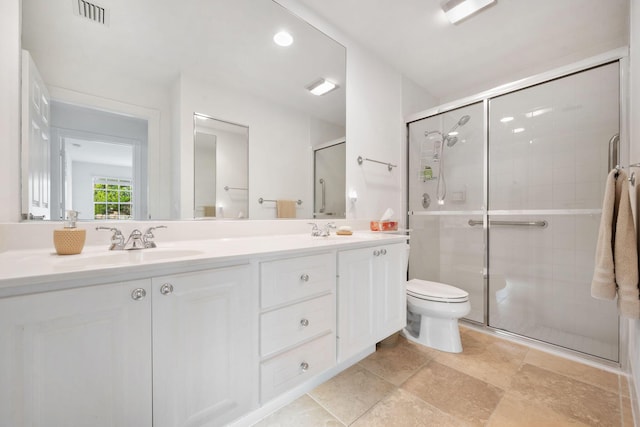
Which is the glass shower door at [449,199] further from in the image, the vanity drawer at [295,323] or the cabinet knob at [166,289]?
the cabinet knob at [166,289]

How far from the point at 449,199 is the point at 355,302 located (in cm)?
165

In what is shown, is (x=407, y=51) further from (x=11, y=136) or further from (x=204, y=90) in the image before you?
(x=11, y=136)

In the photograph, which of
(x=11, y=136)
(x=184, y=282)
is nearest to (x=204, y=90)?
(x=11, y=136)

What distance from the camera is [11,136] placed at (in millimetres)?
998

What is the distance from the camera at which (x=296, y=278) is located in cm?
115

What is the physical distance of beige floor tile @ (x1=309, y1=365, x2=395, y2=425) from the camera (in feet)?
4.14

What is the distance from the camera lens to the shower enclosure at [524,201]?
6.11 ft

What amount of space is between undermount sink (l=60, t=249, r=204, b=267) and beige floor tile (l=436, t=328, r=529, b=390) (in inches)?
66.7

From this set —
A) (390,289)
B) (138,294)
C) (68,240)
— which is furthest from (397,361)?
(68,240)

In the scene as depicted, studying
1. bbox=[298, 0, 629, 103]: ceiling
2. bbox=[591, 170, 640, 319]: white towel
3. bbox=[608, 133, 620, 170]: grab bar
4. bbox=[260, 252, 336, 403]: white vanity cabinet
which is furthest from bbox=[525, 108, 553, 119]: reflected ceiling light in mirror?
bbox=[260, 252, 336, 403]: white vanity cabinet

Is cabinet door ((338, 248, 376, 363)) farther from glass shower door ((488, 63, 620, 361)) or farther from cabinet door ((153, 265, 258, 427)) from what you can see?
glass shower door ((488, 63, 620, 361))

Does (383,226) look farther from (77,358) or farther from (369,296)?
(77,358)

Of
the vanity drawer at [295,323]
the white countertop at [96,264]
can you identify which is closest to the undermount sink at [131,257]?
the white countertop at [96,264]

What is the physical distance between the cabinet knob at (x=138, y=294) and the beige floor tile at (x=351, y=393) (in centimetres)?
104
